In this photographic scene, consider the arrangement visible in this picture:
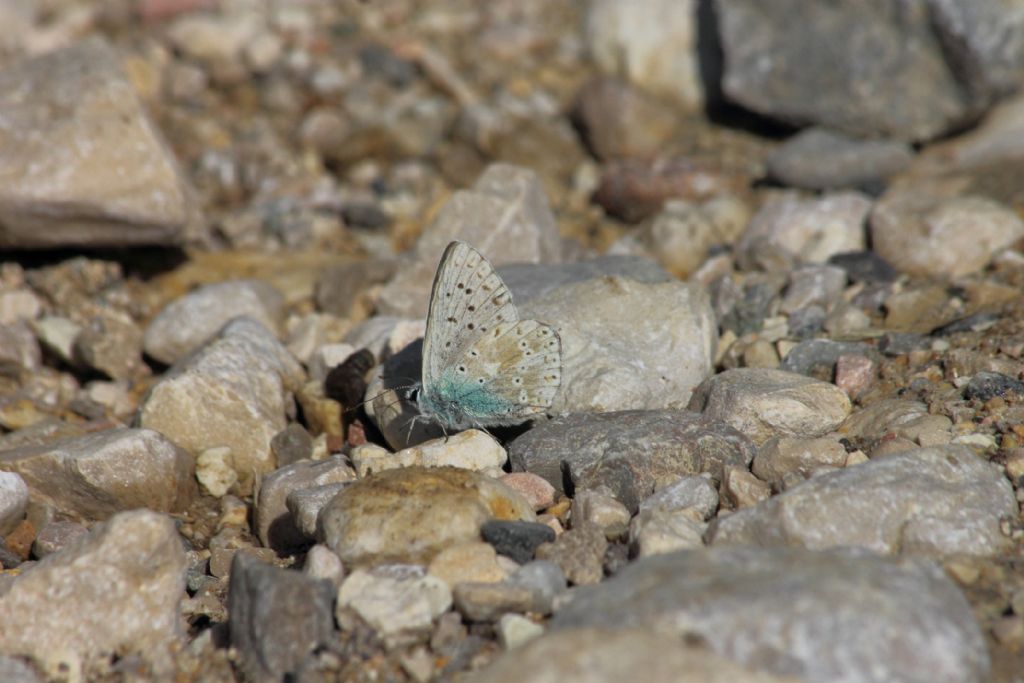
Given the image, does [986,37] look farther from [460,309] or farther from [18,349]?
[18,349]

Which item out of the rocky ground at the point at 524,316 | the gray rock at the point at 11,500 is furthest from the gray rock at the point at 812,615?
the gray rock at the point at 11,500

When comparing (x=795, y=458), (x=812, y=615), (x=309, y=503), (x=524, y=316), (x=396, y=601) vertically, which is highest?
(x=812, y=615)

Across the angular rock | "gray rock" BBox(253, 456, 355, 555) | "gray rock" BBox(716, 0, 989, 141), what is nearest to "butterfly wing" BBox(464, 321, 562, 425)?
"gray rock" BBox(253, 456, 355, 555)

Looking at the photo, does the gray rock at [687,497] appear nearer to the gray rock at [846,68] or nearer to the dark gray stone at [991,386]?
the dark gray stone at [991,386]

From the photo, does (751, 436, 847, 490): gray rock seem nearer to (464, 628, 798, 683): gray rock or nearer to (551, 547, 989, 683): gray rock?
(551, 547, 989, 683): gray rock

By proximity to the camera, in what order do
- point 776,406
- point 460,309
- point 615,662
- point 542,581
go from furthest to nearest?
point 776,406 < point 460,309 < point 542,581 < point 615,662

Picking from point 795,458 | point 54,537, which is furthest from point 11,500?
point 795,458
